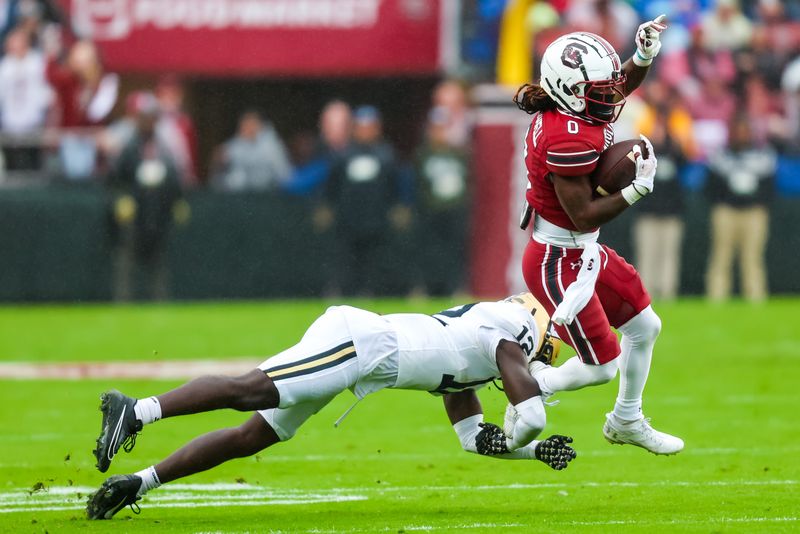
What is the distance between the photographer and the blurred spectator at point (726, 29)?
18391 mm

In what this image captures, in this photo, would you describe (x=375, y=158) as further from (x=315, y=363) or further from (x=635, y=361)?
(x=315, y=363)

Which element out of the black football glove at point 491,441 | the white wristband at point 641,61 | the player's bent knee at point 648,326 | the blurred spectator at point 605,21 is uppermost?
the white wristband at point 641,61

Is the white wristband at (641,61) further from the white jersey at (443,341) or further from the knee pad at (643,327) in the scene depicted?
the white jersey at (443,341)

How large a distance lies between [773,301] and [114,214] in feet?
24.6

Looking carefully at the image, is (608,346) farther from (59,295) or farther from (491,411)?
(59,295)

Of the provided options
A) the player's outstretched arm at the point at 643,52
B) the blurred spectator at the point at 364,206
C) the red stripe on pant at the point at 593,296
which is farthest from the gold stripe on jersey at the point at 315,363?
the blurred spectator at the point at 364,206

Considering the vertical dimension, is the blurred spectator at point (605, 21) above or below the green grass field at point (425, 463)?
above

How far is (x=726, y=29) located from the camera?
18.5 meters

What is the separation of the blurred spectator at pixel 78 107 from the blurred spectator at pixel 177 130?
68cm

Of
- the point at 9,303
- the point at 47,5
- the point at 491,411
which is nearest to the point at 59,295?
the point at 9,303

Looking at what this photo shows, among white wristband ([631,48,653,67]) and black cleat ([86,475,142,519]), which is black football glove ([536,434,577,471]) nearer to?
black cleat ([86,475,142,519])

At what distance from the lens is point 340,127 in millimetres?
16828

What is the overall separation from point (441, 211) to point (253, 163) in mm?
2272

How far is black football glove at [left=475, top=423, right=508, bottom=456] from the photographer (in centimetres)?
688
